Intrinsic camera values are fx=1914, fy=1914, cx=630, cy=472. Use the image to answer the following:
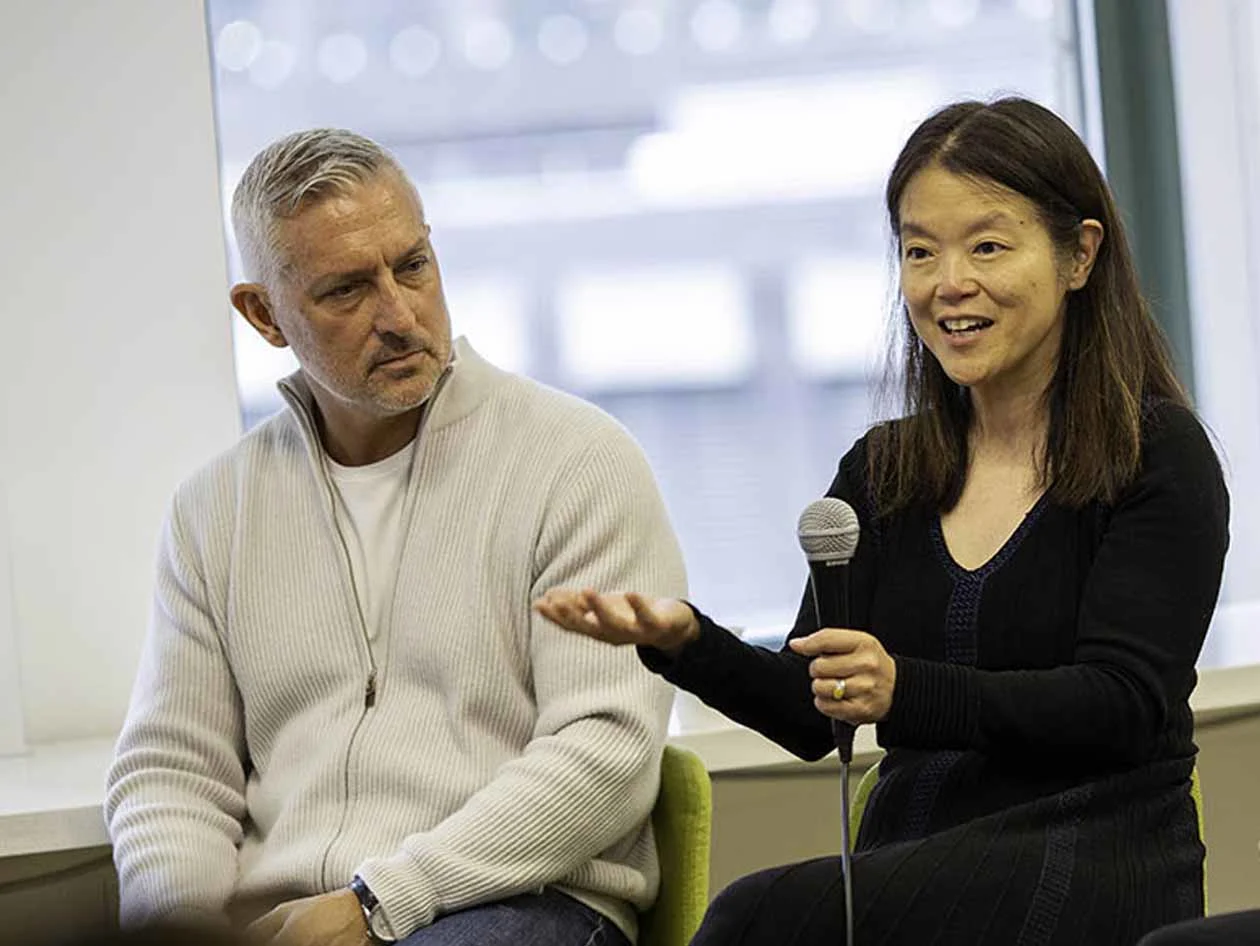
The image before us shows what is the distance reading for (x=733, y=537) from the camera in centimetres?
323

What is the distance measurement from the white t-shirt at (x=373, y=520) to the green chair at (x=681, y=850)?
0.38 meters

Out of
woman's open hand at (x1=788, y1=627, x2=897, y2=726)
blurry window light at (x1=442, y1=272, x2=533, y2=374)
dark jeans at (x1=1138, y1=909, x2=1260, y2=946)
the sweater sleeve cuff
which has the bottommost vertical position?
dark jeans at (x1=1138, y1=909, x2=1260, y2=946)

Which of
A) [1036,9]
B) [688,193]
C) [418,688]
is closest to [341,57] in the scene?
[688,193]

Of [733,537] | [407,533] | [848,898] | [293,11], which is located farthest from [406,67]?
[848,898]

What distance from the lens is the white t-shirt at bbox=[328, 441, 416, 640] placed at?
2146 mm

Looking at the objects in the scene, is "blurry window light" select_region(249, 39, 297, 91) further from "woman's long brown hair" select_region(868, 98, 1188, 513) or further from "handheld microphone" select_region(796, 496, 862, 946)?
"handheld microphone" select_region(796, 496, 862, 946)

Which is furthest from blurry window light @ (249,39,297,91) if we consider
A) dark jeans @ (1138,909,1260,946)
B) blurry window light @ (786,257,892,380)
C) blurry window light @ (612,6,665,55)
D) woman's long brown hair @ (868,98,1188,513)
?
dark jeans @ (1138,909,1260,946)

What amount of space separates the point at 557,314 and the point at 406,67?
47cm

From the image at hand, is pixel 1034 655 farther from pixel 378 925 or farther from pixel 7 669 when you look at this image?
pixel 7 669

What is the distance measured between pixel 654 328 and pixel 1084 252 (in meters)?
1.40

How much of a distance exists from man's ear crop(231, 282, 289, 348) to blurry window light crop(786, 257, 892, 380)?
120 centimetres

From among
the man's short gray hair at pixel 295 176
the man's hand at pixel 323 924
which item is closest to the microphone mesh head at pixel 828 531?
the man's hand at pixel 323 924

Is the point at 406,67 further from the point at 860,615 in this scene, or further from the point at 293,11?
the point at 860,615

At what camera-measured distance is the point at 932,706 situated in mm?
1633
